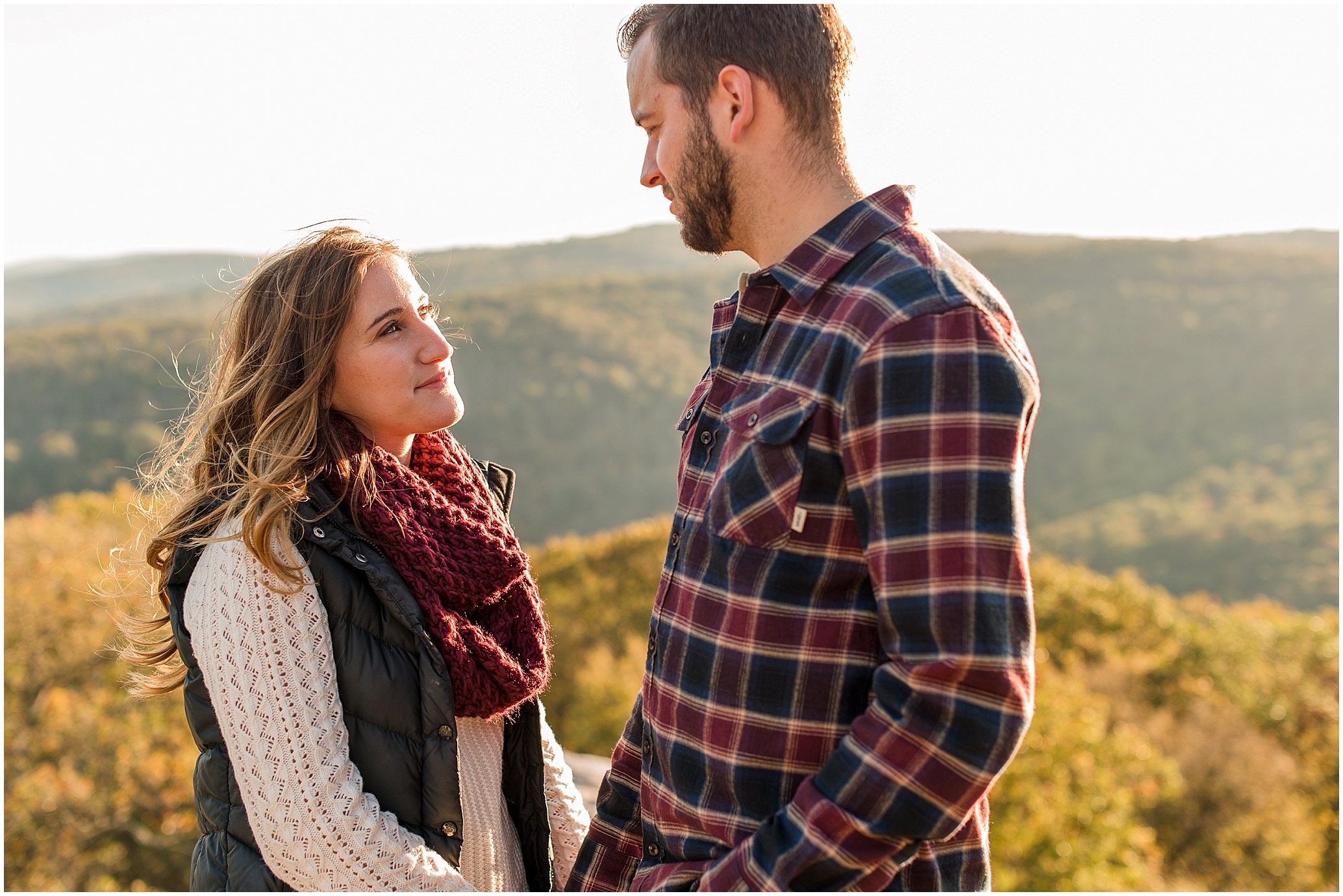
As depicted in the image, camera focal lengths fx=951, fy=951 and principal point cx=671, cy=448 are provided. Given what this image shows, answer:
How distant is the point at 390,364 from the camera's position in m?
1.92

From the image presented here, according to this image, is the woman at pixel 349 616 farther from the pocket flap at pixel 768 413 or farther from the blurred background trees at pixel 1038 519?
the pocket flap at pixel 768 413

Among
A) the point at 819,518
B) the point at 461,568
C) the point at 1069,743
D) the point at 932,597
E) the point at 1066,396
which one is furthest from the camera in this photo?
the point at 1066,396

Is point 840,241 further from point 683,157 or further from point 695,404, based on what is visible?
point 695,404

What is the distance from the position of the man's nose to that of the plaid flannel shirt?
0.24m

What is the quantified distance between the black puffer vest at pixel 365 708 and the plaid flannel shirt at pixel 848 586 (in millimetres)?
424

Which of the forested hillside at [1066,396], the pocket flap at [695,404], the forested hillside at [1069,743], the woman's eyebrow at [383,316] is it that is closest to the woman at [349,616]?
the woman's eyebrow at [383,316]

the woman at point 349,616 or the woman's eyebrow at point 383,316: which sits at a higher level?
the woman's eyebrow at point 383,316

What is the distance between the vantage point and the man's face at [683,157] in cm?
150

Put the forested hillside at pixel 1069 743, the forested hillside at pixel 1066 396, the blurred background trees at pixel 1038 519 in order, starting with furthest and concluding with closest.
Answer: the forested hillside at pixel 1066 396 < the blurred background trees at pixel 1038 519 < the forested hillside at pixel 1069 743

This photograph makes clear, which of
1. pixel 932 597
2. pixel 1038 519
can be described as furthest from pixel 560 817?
pixel 1038 519

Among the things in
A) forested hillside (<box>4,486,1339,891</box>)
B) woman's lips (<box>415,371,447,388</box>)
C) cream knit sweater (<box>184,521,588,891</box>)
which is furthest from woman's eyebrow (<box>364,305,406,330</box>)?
forested hillside (<box>4,486,1339,891</box>)

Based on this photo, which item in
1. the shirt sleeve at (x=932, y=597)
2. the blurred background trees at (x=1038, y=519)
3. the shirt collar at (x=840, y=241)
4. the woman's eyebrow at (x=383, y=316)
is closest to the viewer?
the shirt sleeve at (x=932, y=597)

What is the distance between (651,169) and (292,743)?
1.13 m

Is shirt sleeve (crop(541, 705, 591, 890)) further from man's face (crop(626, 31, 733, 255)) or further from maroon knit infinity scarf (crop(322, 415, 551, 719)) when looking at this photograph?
man's face (crop(626, 31, 733, 255))
